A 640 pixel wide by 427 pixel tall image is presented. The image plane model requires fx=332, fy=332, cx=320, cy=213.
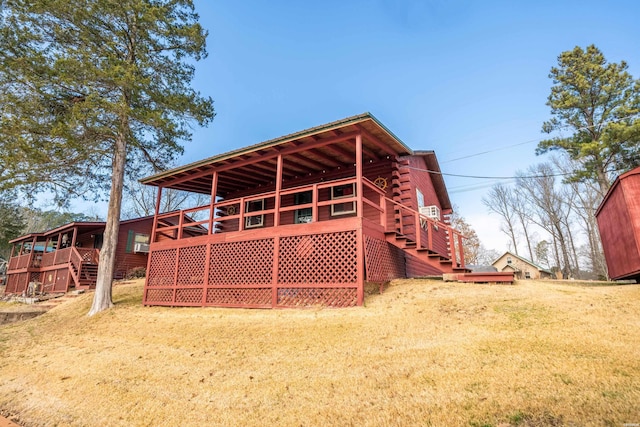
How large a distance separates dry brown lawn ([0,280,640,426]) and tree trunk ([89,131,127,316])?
3545 mm

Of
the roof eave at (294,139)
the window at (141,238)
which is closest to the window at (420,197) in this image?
the roof eave at (294,139)

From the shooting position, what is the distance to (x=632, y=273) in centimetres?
816

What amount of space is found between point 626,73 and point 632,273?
15.7 metres

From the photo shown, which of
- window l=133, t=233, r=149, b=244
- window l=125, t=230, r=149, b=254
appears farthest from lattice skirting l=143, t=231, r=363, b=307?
window l=133, t=233, r=149, b=244

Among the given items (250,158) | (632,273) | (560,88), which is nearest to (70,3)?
(250,158)

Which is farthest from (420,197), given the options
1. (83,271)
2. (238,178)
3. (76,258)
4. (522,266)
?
(522,266)

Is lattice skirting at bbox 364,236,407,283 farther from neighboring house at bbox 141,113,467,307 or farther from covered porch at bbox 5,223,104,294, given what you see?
covered porch at bbox 5,223,104,294

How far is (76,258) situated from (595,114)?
3194 cm

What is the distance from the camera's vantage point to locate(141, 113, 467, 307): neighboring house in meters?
8.55

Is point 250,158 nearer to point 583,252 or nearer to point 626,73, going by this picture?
point 626,73

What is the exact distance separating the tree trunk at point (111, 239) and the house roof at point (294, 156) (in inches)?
40.7

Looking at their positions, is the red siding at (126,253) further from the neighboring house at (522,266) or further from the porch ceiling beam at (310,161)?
the neighboring house at (522,266)

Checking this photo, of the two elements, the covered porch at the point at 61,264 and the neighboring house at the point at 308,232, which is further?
the covered porch at the point at 61,264

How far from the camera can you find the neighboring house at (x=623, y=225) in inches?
303
